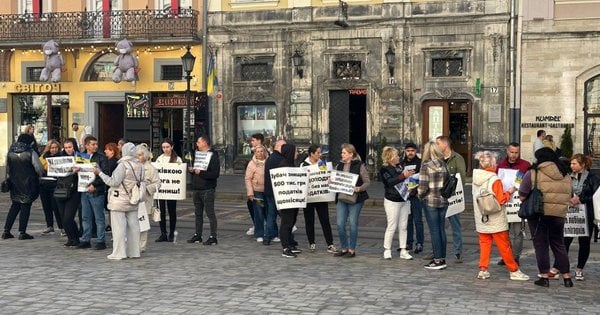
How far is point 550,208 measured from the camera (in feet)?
31.5

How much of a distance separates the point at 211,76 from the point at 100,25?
504cm

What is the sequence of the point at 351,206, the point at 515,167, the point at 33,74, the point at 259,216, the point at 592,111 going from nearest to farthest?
the point at 515,167 → the point at 351,206 → the point at 259,216 → the point at 592,111 → the point at 33,74

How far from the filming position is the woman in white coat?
1152 centimetres

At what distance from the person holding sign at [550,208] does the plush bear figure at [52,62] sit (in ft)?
76.5

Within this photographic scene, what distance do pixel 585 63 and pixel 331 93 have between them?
8344 millimetres

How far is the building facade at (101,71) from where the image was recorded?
2928 centimetres

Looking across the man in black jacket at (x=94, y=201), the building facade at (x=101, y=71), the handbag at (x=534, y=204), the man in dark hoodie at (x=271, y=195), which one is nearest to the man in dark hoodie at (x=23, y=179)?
the man in black jacket at (x=94, y=201)

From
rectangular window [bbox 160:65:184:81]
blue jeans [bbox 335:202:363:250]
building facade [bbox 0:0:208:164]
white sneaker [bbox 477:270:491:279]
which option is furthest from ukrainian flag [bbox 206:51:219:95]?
white sneaker [bbox 477:270:491:279]

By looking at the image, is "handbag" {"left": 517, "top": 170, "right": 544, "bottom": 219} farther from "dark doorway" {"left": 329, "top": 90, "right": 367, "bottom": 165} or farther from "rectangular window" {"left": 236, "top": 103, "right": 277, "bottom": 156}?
"rectangular window" {"left": 236, "top": 103, "right": 277, "bottom": 156}

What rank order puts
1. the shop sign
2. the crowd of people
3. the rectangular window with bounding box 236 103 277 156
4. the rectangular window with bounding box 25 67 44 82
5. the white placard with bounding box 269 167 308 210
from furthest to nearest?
the rectangular window with bounding box 25 67 44 82
the shop sign
the rectangular window with bounding box 236 103 277 156
the white placard with bounding box 269 167 308 210
the crowd of people

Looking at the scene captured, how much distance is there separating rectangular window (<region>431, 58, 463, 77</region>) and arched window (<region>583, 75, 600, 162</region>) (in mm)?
3990

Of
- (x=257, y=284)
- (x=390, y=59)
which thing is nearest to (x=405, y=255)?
(x=257, y=284)

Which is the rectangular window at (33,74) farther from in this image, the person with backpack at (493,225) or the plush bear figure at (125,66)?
the person with backpack at (493,225)

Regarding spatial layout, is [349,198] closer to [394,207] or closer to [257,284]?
[394,207]
